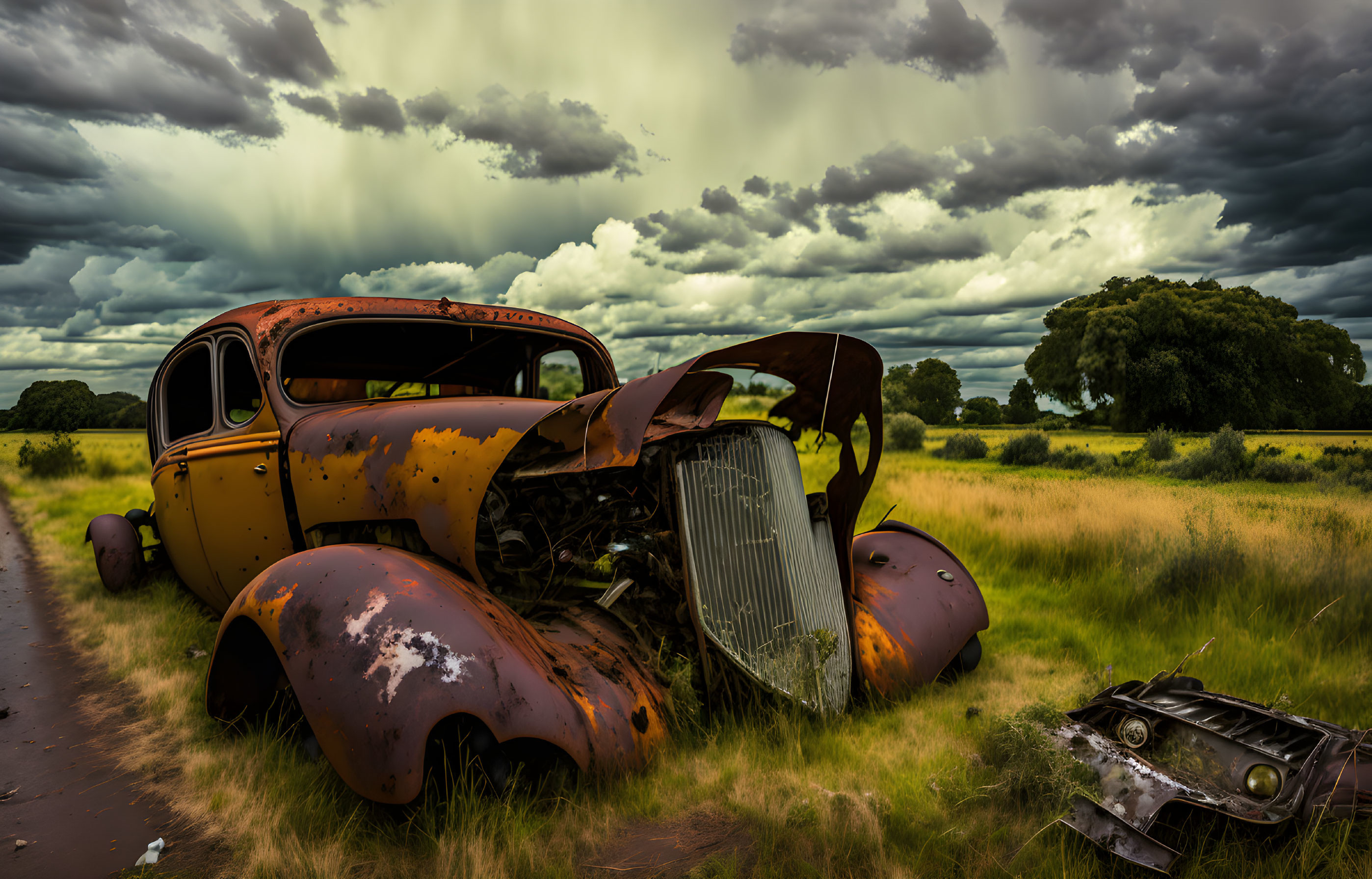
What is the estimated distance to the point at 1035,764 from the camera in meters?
2.32

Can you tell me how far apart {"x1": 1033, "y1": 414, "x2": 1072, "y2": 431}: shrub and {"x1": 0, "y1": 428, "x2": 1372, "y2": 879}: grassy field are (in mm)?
34747

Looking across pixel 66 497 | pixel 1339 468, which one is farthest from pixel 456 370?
pixel 1339 468

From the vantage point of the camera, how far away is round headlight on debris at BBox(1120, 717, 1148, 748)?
238cm

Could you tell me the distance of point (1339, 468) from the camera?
13352mm

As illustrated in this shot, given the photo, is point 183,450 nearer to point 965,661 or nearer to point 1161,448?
point 965,661

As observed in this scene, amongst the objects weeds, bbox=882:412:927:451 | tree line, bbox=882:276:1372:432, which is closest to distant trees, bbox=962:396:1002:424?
tree line, bbox=882:276:1372:432

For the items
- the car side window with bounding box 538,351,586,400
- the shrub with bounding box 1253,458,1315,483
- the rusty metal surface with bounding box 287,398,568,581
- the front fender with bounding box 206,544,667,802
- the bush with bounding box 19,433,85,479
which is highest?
the car side window with bounding box 538,351,586,400

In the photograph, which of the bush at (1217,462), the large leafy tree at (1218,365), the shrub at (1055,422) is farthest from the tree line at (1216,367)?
the bush at (1217,462)

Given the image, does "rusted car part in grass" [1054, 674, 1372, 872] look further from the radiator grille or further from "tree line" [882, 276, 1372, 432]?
"tree line" [882, 276, 1372, 432]

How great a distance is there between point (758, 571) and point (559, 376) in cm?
255

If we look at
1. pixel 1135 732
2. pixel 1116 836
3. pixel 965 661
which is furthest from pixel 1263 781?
pixel 965 661

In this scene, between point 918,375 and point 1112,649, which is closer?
point 1112,649

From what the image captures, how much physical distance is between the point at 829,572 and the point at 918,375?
5271 centimetres

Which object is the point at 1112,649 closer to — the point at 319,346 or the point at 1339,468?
the point at 319,346
